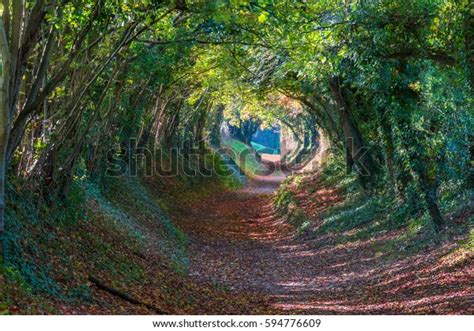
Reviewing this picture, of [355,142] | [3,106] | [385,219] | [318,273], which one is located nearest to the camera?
[3,106]

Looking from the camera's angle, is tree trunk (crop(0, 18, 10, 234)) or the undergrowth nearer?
tree trunk (crop(0, 18, 10, 234))

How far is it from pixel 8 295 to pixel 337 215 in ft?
49.7

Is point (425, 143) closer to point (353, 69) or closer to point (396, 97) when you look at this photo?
point (396, 97)

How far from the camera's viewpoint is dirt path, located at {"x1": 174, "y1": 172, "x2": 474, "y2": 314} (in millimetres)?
11102

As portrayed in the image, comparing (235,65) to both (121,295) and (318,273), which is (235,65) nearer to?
(318,273)

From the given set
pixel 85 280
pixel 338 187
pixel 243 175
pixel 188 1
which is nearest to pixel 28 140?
pixel 85 280

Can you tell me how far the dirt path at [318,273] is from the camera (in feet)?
36.4

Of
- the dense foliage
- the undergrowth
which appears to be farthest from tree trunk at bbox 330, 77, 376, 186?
the undergrowth

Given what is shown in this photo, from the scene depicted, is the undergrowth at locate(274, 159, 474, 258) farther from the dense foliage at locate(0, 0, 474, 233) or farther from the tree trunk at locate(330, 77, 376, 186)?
the tree trunk at locate(330, 77, 376, 186)

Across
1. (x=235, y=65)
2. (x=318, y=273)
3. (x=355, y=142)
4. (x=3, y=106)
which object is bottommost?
(x=318, y=273)

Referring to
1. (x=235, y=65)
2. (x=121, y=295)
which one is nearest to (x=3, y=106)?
(x=121, y=295)

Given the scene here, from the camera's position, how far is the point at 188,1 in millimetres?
10633

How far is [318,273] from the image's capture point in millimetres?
15266

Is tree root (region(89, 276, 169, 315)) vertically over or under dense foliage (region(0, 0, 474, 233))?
under
